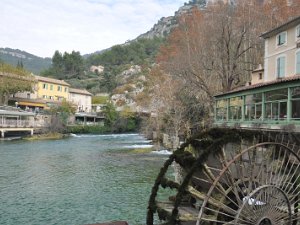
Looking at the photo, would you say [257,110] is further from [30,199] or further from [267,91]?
[30,199]

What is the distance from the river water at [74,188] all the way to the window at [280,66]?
43.9ft

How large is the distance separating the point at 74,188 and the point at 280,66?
22046mm

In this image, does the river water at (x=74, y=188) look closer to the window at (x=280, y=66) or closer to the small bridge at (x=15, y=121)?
the window at (x=280, y=66)

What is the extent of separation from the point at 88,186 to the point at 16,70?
47.8 m

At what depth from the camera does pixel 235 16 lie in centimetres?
4053

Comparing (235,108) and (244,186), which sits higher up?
(235,108)

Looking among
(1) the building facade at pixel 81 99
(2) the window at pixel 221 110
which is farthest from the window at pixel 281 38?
(1) the building facade at pixel 81 99

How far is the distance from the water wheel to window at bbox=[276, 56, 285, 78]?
23.3m

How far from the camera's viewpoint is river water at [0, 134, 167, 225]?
1292 centimetres

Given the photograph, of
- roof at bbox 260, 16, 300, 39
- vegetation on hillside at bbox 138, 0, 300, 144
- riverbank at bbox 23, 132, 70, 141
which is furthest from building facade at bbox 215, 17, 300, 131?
riverbank at bbox 23, 132, 70, 141

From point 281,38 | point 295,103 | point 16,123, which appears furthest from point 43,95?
point 295,103

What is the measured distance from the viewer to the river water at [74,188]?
1292 centimetres

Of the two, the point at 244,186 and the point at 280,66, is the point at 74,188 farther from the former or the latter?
the point at 280,66

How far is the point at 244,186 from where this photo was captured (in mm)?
7953
